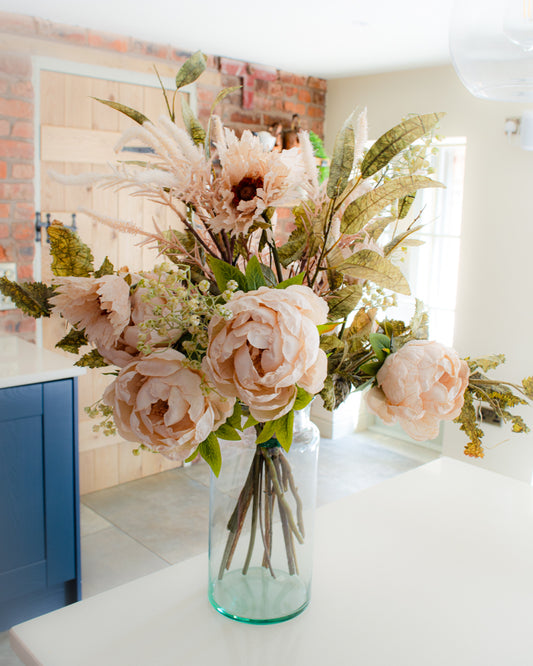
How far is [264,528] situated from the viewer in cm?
92

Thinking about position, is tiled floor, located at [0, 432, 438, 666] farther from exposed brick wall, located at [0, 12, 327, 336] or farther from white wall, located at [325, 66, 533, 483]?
exposed brick wall, located at [0, 12, 327, 336]

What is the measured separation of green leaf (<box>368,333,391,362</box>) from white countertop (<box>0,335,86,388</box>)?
1.41m

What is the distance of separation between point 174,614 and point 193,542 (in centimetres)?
219

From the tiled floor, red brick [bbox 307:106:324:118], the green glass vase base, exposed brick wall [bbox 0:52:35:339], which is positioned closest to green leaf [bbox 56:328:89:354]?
the green glass vase base

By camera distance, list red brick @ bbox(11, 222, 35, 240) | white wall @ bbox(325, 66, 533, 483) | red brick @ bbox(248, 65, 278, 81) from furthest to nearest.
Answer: red brick @ bbox(248, 65, 278, 81) < white wall @ bbox(325, 66, 533, 483) < red brick @ bbox(11, 222, 35, 240)

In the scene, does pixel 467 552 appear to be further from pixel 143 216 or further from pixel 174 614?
pixel 143 216

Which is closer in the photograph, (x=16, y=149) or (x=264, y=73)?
Result: (x=16, y=149)

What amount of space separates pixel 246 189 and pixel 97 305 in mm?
212

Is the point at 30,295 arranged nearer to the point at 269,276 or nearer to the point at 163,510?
the point at 269,276

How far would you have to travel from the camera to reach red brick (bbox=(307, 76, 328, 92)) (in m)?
4.26

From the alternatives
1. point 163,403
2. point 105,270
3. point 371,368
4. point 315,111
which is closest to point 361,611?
A: point 371,368

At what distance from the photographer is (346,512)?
4.39 feet

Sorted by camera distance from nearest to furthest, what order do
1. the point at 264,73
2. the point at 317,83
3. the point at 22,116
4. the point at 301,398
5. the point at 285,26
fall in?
the point at 301,398 < the point at 285,26 < the point at 22,116 < the point at 264,73 < the point at 317,83

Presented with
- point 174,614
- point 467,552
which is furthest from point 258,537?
point 467,552
